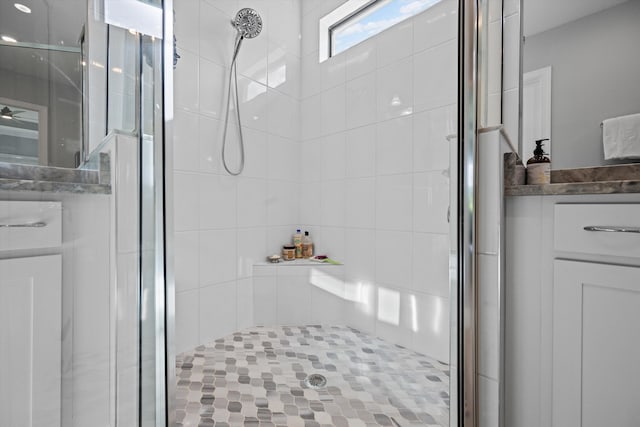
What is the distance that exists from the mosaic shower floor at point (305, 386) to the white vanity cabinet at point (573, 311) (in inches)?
14.7

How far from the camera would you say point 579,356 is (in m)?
0.83

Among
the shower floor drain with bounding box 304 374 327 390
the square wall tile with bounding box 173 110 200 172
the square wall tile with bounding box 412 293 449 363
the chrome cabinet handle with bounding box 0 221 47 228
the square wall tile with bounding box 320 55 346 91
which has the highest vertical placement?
the square wall tile with bounding box 320 55 346 91

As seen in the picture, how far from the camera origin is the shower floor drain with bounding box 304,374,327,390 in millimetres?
1312

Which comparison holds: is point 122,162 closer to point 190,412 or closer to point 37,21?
point 37,21

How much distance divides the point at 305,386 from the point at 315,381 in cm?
6

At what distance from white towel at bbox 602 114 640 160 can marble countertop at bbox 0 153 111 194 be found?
5.02 ft

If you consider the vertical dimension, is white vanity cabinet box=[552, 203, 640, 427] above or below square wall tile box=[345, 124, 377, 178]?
below

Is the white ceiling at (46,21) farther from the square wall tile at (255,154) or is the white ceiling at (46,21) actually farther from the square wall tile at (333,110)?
the square wall tile at (333,110)

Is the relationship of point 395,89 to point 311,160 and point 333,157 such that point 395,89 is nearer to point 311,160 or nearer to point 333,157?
point 333,157

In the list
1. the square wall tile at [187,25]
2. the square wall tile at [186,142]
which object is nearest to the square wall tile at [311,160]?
the square wall tile at [186,142]

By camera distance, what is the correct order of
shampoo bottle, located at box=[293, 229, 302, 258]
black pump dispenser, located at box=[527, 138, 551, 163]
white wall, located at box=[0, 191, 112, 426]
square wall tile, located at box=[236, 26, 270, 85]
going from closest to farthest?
white wall, located at box=[0, 191, 112, 426] < black pump dispenser, located at box=[527, 138, 551, 163] < square wall tile, located at box=[236, 26, 270, 85] < shampoo bottle, located at box=[293, 229, 302, 258]

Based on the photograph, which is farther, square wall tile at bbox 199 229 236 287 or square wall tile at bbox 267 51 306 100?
square wall tile at bbox 267 51 306 100

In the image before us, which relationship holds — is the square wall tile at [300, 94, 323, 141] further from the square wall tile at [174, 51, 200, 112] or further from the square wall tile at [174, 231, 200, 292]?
the square wall tile at [174, 231, 200, 292]

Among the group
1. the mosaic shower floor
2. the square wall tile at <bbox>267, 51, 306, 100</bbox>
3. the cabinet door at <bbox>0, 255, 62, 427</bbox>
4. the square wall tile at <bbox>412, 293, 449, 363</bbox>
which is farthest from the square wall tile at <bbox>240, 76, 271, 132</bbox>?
the cabinet door at <bbox>0, 255, 62, 427</bbox>
